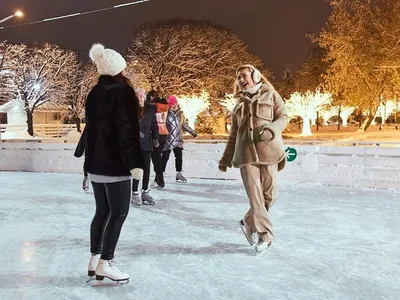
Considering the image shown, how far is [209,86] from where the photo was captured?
32156 mm

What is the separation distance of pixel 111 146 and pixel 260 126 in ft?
4.86

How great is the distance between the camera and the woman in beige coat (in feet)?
13.9

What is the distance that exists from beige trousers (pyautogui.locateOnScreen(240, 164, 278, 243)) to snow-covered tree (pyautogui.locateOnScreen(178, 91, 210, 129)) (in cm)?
2781

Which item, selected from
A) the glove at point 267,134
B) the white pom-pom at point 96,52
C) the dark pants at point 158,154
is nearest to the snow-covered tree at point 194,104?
the dark pants at point 158,154

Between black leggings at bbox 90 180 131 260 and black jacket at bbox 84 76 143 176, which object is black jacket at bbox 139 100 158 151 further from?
black jacket at bbox 84 76 143 176

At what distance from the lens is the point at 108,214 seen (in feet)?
11.5

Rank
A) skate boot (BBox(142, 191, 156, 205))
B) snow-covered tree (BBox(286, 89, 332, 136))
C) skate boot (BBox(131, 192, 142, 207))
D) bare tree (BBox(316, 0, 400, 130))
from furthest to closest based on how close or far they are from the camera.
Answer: snow-covered tree (BBox(286, 89, 332, 136)) < bare tree (BBox(316, 0, 400, 130)) < skate boot (BBox(142, 191, 156, 205)) < skate boot (BBox(131, 192, 142, 207))

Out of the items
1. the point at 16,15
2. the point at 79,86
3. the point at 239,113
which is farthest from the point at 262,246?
the point at 79,86

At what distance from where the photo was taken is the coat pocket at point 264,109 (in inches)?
167

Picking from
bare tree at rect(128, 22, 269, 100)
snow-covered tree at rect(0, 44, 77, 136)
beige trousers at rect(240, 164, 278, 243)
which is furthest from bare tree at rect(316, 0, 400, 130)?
snow-covered tree at rect(0, 44, 77, 136)

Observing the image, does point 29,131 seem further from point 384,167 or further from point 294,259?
point 294,259

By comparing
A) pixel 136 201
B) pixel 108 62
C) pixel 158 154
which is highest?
pixel 108 62

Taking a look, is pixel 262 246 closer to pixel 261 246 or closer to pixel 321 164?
pixel 261 246

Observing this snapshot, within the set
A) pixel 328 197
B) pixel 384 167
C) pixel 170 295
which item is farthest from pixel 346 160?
pixel 170 295
